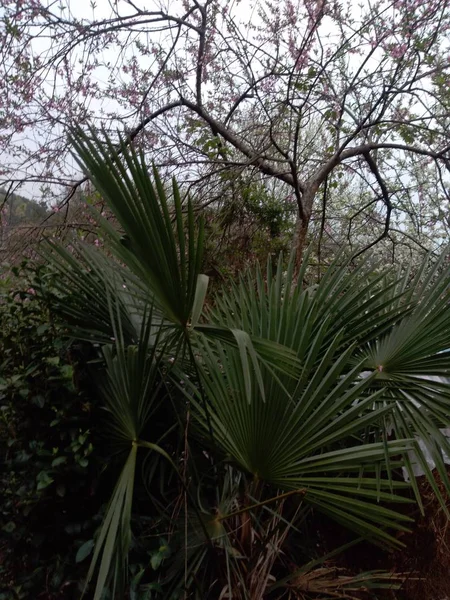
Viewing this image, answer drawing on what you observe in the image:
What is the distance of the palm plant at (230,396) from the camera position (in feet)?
4.84

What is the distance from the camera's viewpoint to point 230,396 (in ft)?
6.30

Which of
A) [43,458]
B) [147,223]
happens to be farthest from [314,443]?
[43,458]

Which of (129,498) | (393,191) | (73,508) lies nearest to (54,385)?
(73,508)

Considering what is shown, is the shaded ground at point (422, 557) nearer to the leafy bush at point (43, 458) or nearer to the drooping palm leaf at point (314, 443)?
the drooping palm leaf at point (314, 443)

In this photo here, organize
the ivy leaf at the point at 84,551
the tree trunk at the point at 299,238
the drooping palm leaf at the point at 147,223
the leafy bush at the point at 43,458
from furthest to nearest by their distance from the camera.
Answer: the tree trunk at the point at 299,238 < the leafy bush at the point at 43,458 < the ivy leaf at the point at 84,551 < the drooping palm leaf at the point at 147,223

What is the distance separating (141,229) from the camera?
4.74ft

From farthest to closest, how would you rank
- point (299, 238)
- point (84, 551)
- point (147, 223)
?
point (299, 238)
point (84, 551)
point (147, 223)

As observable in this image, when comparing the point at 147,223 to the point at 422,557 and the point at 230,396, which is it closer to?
the point at 230,396

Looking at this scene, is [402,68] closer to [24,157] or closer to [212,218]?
[212,218]

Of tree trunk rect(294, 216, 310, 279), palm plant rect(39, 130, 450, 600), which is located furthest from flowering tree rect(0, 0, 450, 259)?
palm plant rect(39, 130, 450, 600)

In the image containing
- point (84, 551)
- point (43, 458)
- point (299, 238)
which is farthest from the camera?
point (299, 238)

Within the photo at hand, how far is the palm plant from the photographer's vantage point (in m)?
1.47

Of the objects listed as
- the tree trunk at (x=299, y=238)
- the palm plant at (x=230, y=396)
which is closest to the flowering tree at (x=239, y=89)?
the tree trunk at (x=299, y=238)

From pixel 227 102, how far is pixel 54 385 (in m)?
4.10
